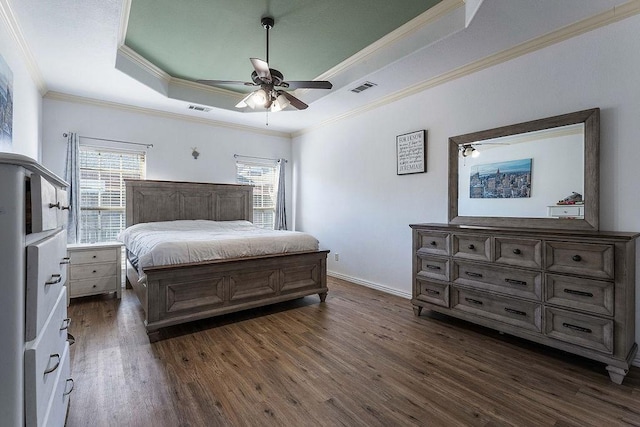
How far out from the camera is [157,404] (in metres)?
1.88

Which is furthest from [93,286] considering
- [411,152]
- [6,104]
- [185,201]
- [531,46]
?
[531,46]

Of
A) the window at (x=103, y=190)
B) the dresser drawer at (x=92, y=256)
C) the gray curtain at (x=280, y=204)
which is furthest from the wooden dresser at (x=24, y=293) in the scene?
the gray curtain at (x=280, y=204)

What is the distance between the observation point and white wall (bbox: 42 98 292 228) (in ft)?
13.6

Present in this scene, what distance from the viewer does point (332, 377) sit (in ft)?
7.20

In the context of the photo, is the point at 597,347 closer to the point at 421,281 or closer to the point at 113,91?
the point at 421,281

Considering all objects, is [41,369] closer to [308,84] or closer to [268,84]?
[268,84]

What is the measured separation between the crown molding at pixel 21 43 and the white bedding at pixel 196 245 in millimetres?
2006

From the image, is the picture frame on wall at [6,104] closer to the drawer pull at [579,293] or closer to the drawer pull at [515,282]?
the drawer pull at [515,282]

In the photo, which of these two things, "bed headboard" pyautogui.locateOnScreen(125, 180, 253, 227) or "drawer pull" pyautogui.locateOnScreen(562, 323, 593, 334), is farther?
"bed headboard" pyautogui.locateOnScreen(125, 180, 253, 227)

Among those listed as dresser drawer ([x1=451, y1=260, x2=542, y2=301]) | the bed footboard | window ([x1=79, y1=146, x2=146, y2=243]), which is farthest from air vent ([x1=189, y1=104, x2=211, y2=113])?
dresser drawer ([x1=451, y1=260, x2=542, y2=301])

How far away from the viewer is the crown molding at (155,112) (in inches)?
164

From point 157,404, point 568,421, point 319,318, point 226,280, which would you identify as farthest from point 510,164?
point 157,404

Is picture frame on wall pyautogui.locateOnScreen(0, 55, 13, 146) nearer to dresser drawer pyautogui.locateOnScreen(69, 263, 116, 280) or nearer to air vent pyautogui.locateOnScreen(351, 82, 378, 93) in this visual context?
dresser drawer pyautogui.locateOnScreen(69, 263, 116, 280)

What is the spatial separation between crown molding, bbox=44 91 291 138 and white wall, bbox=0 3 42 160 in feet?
1.53
